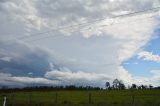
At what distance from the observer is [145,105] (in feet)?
105

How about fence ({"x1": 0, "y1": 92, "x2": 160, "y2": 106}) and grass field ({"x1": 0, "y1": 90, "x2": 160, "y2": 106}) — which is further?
fence ({"x1": 0, "y1": 92, "x2": 160, "y2": 106})

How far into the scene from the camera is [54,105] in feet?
120

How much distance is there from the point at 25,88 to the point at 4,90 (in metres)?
27.7

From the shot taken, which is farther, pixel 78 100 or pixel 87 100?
pixel 78 100

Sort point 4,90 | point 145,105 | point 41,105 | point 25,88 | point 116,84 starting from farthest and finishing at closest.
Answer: point 116,84
point 25,88
point 4,90
point 41,105
point 145,105

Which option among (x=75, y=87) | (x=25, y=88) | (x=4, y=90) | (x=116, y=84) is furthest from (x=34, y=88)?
(x=116, y=84)

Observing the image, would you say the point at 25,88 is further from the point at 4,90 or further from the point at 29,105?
the point at 29,105

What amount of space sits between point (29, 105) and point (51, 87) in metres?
119

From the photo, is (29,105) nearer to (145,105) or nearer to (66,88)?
(145,105)

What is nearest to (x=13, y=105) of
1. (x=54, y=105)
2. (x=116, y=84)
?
(x=54, y=105)

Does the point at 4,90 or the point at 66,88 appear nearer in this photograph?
the point at 4,90

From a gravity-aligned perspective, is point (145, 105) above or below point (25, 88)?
below

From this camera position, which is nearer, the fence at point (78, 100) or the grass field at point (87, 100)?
the grass field at point (87, 100)

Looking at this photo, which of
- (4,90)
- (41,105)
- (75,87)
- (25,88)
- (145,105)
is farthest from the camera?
(75,87)
